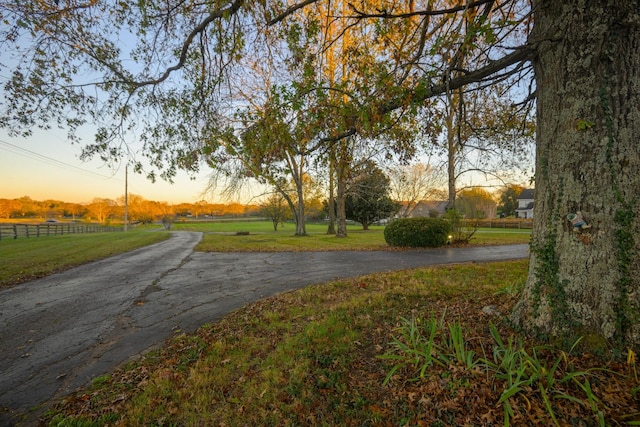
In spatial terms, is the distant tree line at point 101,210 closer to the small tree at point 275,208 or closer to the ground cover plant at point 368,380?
the small tree at point 275,208

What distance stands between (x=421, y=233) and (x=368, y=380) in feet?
40.5

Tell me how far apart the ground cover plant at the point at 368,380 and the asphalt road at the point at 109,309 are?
52 centimetres

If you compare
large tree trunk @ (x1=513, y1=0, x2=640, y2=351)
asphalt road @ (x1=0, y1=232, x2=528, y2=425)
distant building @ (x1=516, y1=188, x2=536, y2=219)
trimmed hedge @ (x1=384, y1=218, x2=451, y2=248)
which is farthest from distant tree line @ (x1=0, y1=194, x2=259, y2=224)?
large tree trunk @ (x1=513, y1=0, x2=640, y2=351)

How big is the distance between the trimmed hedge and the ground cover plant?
1033 centimetres

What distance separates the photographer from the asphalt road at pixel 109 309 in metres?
3.27

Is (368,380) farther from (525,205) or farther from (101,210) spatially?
(101,210)

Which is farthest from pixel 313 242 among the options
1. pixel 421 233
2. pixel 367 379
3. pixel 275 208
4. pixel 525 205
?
pixel 525 205

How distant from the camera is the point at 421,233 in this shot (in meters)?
14.2

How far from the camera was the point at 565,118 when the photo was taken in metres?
2.87

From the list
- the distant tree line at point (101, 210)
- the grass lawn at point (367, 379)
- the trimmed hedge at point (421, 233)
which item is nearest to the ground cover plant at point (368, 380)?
the grass lawn at point (367, 379)

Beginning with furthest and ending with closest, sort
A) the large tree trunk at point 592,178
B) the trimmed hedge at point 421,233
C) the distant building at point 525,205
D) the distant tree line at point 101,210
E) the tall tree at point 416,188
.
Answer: the distant tree line at point 101,210 < the distant building at point 525,205 < the tall tree at point 416,188 < the trimmed hedge at point 421,233 < the large tree trunk at point 592,178

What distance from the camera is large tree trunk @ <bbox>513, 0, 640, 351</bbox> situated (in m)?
2.57

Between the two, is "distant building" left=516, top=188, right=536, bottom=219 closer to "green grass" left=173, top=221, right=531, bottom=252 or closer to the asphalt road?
"green grass" left=173, top=221, right=531, bottom=252

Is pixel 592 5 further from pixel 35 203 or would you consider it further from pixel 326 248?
pixel 35 203
